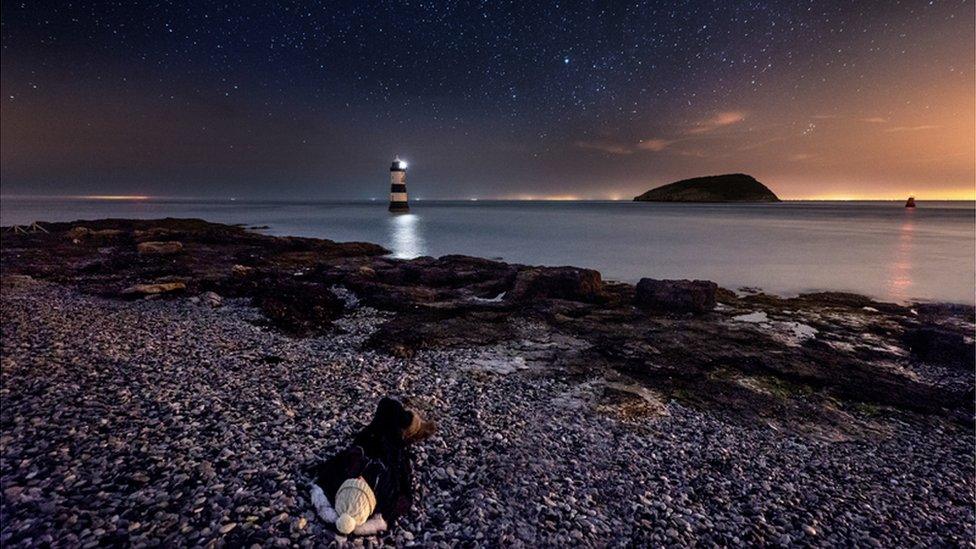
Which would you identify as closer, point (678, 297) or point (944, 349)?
point (944, 349)

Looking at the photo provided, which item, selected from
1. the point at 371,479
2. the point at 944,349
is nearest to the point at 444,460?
the point at 371,479

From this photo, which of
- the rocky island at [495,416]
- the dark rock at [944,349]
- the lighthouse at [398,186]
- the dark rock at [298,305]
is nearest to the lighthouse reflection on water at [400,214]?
the lighthouse at [398,186]

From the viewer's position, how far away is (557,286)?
16844 mm

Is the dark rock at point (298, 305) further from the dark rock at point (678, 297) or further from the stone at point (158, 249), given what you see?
the dark rock at point (678, 297)

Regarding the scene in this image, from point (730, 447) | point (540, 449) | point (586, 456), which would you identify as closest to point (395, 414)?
point (540, 449)

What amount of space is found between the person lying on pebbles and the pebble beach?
5.9 inches

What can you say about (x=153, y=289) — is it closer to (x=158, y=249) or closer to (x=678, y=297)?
(x=158, y=249)

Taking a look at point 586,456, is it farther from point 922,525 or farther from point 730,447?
point 922,525

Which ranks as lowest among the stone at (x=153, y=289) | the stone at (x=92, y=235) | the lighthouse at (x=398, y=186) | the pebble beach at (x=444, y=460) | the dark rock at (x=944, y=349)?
the pebble beach at (x=444, y=460)

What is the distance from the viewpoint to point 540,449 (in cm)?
669

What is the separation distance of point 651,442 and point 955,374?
9.19m

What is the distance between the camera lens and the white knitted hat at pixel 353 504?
4715 millimetres

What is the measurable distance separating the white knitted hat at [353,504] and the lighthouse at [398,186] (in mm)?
79914

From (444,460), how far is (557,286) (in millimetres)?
11305
